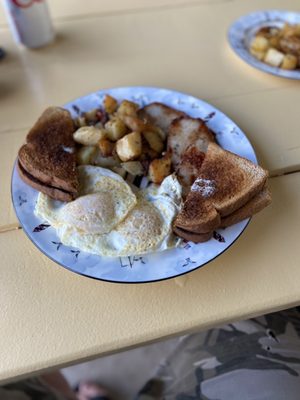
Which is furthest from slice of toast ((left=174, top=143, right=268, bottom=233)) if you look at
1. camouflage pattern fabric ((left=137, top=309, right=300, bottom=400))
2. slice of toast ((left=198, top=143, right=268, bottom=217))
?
camouflage pattern fabric ((left=137, top=309, right=300, bottom=400))

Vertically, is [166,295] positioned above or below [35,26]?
below

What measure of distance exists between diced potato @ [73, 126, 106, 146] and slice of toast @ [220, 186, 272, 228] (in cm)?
34

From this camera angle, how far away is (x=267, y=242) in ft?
2.51

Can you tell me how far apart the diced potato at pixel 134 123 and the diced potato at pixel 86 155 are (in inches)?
3.8

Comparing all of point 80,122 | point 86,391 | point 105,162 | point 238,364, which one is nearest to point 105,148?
point 105,162

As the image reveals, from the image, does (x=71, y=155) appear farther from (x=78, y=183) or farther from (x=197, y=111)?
(x=197, y=111)

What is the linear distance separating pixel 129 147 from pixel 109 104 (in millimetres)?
187

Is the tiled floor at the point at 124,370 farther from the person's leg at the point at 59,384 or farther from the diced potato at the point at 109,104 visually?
the diced potato at the point at 109,104

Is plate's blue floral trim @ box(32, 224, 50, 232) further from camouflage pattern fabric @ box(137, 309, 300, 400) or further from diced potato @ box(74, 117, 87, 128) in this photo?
camouflage pattern fabric @ box(137, 309, 300, 400)

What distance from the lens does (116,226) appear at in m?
0.71

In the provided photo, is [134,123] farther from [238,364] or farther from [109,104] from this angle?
[238,364]

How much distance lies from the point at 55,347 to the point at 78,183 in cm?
32

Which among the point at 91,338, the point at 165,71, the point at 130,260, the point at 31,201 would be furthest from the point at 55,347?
the point at 165,71

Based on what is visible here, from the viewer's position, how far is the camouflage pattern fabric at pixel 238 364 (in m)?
0.79
